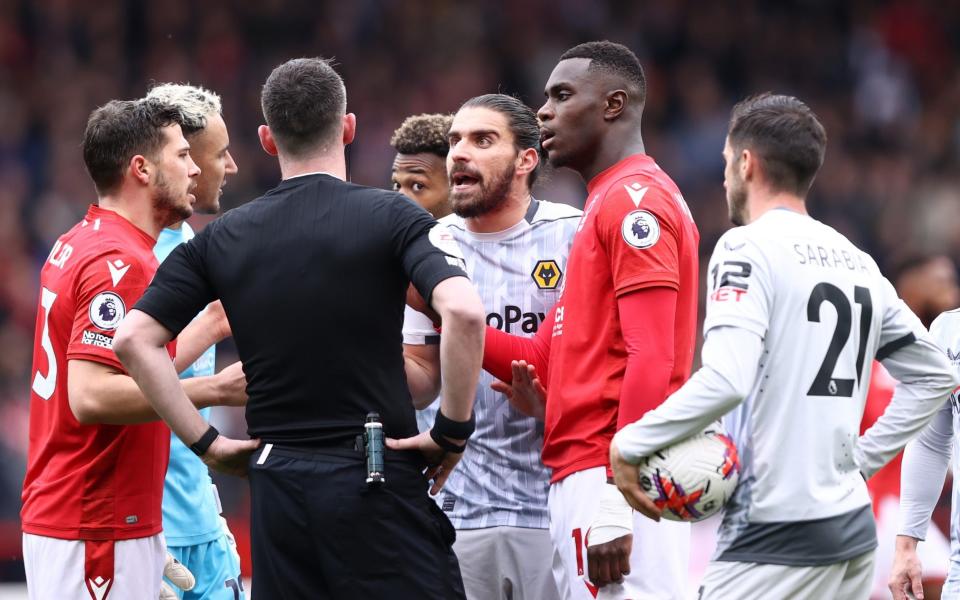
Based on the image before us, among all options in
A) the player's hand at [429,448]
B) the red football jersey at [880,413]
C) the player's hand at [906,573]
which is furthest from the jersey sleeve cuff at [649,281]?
the red football jersey at [880,413]

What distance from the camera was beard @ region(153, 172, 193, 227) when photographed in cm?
533

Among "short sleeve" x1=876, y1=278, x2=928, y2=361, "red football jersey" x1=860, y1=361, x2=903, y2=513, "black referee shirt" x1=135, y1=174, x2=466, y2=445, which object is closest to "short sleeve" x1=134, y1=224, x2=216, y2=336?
"black referee shirt" x1=135, y1=174, x2=466, y2=445

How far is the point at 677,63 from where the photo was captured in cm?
1540

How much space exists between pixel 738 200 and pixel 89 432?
8.46ft

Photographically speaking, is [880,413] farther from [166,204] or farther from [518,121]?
[166,204]

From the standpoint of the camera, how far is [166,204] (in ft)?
17.6

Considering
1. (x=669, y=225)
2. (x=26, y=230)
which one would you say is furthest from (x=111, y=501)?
(x=26, y=230)

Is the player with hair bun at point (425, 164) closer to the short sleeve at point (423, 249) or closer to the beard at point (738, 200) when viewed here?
the short sleeve at point (423, 249)

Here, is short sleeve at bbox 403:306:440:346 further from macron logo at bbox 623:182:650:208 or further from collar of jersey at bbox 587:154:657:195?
macron logo at bbox 623:182:650:208

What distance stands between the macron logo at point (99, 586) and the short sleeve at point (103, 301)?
0.81 meters

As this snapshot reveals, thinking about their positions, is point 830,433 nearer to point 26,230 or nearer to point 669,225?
point 669,225

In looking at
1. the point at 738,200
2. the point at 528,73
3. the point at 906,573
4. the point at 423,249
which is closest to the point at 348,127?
the point at 423,249

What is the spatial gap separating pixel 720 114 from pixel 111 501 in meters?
11.1

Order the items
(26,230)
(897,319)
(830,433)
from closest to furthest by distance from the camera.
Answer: (830,433) → (897,319) → (26,230)
